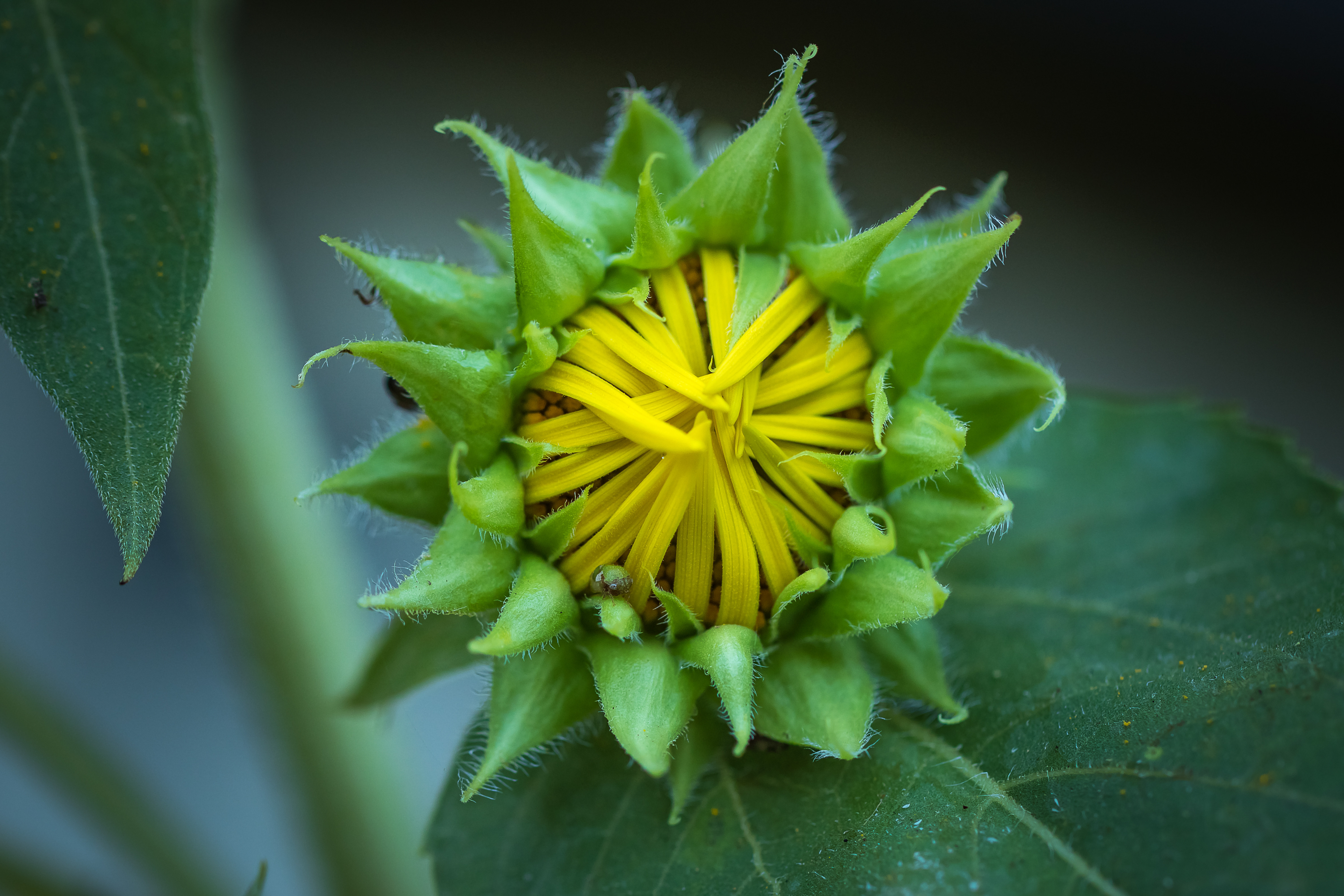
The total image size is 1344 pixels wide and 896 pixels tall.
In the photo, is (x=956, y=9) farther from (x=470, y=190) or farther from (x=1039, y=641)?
(x=1039, y=641)

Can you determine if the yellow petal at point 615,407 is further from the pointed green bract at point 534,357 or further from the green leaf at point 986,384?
the green leaf at point 986,384

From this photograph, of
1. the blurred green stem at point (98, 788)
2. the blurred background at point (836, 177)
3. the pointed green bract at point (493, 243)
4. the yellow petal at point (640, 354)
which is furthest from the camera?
the blurred background at point (836, 177)

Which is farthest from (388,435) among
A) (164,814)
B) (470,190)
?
(470,190)

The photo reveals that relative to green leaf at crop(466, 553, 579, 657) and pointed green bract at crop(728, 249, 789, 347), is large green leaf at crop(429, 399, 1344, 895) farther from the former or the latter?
pointed green bract at crop(728, 249, 789, 347)

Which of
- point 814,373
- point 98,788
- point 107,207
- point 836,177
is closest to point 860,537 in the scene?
point 814,373

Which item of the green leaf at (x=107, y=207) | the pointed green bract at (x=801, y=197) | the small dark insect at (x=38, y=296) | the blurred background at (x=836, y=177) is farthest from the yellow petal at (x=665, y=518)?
the blurred background at (x=836, y=177)

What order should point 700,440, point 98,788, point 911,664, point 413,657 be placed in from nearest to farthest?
point 700,440
point 911,664
point 413,657
point 98,788

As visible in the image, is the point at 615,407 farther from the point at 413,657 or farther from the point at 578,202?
the point at 413,657
